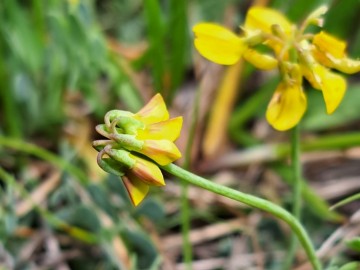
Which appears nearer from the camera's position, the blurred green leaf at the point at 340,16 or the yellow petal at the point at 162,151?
the yellow petal at the point at 162,151

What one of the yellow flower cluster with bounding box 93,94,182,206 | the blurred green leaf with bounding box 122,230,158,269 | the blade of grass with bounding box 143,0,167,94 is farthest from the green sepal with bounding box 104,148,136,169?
the blade of grass with bounding box 143,0,167,94

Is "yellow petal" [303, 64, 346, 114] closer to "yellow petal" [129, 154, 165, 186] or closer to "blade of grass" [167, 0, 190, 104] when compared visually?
"yellow petal" [129, 154, 165, 186]

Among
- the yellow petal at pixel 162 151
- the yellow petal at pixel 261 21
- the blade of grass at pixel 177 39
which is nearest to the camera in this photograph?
the yellow petal at pixel 162 151

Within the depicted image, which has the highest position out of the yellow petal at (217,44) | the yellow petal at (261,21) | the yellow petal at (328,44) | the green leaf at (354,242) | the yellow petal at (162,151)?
the yellow petal at (261,21)

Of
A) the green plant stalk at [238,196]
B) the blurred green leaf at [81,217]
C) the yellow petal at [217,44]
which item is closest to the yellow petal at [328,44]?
the yellow petal at [217,44]

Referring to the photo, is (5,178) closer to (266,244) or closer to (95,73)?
(95,73)

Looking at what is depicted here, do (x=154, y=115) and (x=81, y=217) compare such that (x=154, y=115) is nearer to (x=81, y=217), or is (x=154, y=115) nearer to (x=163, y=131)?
(x=163, y=131)

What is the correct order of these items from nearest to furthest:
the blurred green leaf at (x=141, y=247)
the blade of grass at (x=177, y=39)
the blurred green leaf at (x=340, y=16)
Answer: the blurred green leaf at (x=141, y=247), the blade of grass at (x=177, y=39), the blurred green leaf at (x=340, y=16)

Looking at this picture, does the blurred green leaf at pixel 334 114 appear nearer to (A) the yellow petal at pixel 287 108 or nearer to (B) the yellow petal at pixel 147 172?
(A) the yellow petal at pixel 287 108
